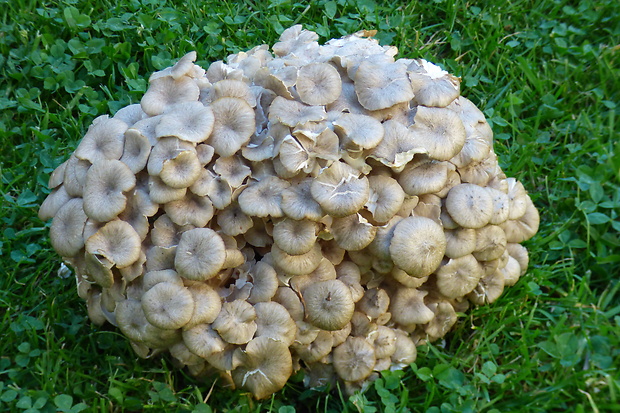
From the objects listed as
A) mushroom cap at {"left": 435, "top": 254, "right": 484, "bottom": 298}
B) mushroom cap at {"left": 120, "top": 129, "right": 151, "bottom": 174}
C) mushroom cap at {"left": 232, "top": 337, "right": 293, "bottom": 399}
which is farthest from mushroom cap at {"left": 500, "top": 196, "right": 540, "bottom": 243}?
mushroom cap at {"left": 120, "top": 129, "right": 151, "bottom": 174}

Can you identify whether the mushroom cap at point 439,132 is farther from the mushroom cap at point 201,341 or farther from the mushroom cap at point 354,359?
the mushroom cap at point 201,341

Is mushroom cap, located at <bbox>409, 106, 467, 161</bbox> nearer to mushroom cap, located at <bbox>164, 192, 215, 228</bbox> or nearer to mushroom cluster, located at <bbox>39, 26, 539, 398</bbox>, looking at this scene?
mushroom cluster, located at <bbox>39, 26, 539, 398</bbox>

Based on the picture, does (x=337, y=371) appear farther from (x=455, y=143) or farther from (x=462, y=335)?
(x=455, y=143)

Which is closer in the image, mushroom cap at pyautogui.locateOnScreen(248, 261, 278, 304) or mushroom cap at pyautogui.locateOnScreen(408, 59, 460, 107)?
mushroom cap at pyautogui.locateOnScreen(248, 261, 278, 304)

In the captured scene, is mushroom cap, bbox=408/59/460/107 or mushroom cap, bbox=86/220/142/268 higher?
mushroom cap, bbox=408/59/460/107

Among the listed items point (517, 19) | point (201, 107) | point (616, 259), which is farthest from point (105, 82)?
point (616, 259)

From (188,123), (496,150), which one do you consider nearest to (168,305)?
(188,123)

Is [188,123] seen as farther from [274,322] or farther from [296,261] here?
[274,322]

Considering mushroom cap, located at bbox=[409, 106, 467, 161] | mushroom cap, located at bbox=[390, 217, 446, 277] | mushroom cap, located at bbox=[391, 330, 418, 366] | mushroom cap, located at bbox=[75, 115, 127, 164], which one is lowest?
mushroom cap, located at bbox=[391, 330, 418, 366]
